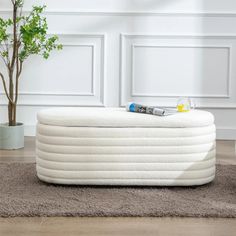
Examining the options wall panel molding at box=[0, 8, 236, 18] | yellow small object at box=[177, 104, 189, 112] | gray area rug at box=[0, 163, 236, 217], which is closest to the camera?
gray area rug at box=[0, 163, 236, 217]

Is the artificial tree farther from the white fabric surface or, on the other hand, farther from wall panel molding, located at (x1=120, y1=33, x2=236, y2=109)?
the white fabric surface

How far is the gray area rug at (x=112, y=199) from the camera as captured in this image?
7.93 feet

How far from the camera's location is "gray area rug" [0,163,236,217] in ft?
7.93

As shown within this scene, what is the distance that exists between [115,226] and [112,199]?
0.37m

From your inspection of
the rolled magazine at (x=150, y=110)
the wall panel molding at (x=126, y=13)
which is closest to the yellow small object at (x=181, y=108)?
the rolled magazine at (x=150, y=110)

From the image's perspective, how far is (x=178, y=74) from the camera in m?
4.45

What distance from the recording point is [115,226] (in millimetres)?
2262

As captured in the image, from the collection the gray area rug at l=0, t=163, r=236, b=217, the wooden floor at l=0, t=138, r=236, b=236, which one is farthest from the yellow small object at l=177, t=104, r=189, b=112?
the wooden floor at l=0, t=138, r=236, b=236

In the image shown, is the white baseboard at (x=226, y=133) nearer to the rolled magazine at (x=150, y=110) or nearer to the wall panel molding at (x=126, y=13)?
the wall panel molding at (x=126, y=13)

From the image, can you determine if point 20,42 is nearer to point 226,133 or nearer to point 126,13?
point 126,13

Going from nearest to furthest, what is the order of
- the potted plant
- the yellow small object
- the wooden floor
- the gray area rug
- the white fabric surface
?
the wooden floor → the gray area rug → the white fabric surface → the yellow small object → the potted plant

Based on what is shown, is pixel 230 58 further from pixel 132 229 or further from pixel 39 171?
pixel 132 229

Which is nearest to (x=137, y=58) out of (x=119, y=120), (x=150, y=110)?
(x=150, y=110)

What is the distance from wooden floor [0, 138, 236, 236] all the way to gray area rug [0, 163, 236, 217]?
57 millimetres
